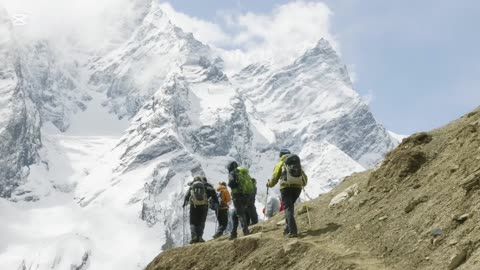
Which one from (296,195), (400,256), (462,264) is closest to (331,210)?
(296,195)

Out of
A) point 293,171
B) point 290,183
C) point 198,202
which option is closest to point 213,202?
point 198,202

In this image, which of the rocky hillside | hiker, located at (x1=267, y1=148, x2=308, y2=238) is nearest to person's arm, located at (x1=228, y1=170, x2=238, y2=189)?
the rocky hillside

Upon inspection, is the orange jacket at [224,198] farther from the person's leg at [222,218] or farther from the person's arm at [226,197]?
the person's leg at [222,218]

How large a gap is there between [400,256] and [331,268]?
1575 mm

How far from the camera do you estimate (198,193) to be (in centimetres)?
2483

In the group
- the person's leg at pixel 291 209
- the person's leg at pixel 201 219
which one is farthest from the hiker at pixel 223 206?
the person's leg at pixel 291 209

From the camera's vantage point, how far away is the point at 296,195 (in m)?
20.3

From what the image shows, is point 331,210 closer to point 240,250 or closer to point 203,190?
point 240,250

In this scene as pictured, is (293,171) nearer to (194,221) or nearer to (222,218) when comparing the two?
(194,221)

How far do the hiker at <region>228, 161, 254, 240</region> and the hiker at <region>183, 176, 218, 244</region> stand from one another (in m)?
2.11

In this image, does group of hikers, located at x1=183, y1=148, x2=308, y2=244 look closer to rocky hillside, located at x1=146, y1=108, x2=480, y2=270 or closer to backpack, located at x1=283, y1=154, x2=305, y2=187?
backpack, located at x1=283, y1=154, x2=305, y2=187

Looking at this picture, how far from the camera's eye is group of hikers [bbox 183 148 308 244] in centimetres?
2003

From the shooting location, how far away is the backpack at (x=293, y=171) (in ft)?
65.5

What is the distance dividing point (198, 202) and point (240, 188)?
2.73 m
